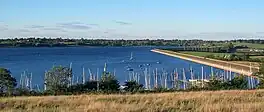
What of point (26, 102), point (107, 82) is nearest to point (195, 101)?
point (26, 102)

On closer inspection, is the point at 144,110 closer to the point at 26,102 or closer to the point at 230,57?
the point at 26,102

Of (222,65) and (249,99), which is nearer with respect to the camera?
(249,99)

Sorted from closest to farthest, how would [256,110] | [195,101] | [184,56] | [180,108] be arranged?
[256,110] → [180,108] → [195,101] → [184,56]

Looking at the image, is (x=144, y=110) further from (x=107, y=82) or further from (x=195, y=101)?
(x=107, y=82)

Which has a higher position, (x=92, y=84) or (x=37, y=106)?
(x=37, y=106)

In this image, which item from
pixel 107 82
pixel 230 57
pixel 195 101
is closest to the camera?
pixel 195 101

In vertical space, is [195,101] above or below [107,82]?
above

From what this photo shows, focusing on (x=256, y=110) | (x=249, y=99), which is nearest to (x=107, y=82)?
(x=249, y=99)

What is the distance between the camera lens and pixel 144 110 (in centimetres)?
1122

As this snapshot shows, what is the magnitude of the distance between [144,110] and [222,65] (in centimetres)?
11192

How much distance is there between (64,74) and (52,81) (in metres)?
3.76

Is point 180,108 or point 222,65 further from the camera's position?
point 222,65

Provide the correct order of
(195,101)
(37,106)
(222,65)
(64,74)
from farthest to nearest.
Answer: (222,65)
(64,74)
(195,101)
(37,106)

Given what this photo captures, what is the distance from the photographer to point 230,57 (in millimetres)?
137875
